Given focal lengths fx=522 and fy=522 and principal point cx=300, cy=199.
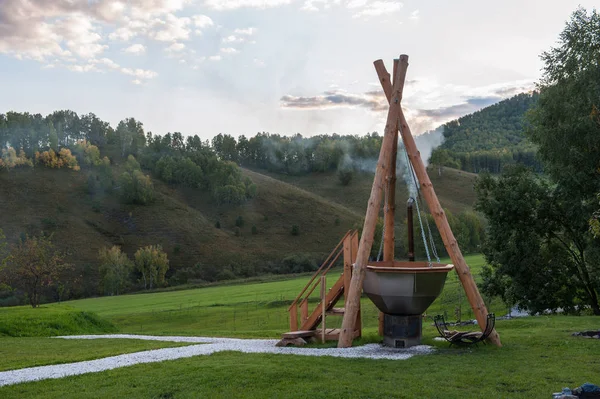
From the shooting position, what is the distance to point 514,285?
29.8 metres

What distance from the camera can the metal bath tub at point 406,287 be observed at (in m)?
14.6

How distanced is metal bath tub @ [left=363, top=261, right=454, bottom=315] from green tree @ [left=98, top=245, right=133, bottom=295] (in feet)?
228

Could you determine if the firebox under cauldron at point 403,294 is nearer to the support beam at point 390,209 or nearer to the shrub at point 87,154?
the support beam at point 390,209

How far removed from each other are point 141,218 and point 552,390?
4223 inches

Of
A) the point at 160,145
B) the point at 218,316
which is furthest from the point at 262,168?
the point at 218,316

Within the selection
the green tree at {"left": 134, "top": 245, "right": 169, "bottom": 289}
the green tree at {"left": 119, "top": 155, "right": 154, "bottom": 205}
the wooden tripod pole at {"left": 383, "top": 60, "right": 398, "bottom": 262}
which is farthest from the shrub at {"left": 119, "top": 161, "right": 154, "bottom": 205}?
the wooden tripod pole at {"left": 383, "top": 60, "right": 398, "bottom": 262}

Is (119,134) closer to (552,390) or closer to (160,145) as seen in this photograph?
(160,145)

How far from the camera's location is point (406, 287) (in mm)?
14703

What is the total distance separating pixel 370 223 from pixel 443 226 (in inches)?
88.8

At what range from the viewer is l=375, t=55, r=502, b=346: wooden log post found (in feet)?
51.1

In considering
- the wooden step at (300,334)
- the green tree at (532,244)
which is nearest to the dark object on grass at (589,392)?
the wooden step at (300,334)

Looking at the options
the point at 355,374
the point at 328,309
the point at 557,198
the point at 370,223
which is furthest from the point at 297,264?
the point at 355,374

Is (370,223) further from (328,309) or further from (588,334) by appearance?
(588,334)

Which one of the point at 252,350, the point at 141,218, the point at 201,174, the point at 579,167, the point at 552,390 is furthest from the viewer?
the point at 201,174
